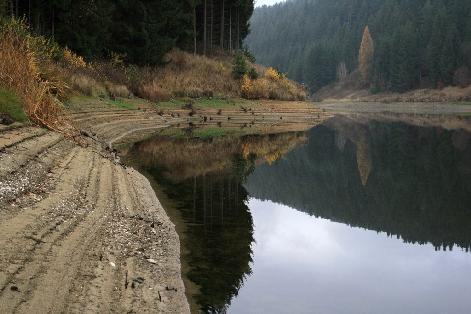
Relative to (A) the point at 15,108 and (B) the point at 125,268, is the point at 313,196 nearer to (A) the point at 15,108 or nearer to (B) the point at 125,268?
(A) the point at 15,108

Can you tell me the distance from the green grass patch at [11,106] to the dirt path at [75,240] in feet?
1.15

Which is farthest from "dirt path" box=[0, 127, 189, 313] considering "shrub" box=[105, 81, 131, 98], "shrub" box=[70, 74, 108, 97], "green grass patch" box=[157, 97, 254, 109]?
"green grass patch" box=[157, 97, 254, 109]

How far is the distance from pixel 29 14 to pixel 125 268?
2462 cm

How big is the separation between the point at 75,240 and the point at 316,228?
20.4 ft

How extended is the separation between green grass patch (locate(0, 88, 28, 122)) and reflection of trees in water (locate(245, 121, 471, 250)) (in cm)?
618

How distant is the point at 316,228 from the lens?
1111cm

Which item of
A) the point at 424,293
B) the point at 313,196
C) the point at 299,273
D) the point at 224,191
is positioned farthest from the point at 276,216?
the point at 424,293

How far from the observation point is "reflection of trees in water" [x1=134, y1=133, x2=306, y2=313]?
7.09 meters

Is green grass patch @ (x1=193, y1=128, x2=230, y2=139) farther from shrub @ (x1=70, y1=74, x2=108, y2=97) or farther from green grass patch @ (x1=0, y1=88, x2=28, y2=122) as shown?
green grass patch @ (x1=0, y1=88, x2=28, y2=122)

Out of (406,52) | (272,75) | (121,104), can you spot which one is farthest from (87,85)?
(406,52)

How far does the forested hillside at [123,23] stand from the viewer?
2852 cm

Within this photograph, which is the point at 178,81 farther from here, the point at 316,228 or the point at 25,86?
the point at 316,228

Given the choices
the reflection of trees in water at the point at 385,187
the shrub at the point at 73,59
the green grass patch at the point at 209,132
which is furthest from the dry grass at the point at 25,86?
the shrub at the point at 73,59

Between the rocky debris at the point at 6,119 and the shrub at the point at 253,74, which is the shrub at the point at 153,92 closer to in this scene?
the shrub at the point at 253,74
